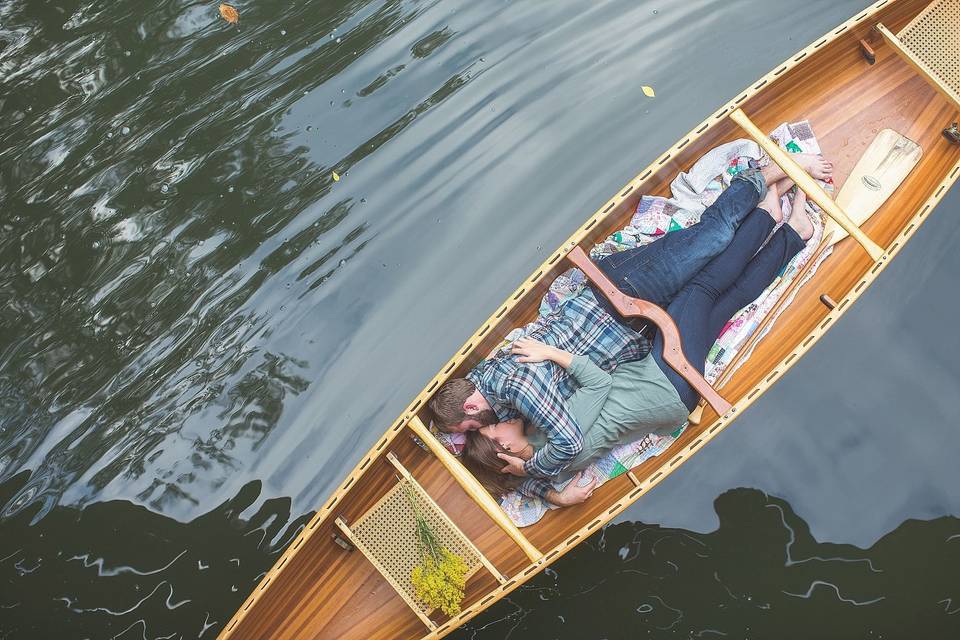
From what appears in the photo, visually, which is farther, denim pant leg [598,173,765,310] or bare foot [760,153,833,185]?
bare foot [760,153,833,185]

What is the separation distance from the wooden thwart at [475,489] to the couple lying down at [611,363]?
121mm

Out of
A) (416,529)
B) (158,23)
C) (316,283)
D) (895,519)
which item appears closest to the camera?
(416,529)

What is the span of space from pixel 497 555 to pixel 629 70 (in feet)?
13.1

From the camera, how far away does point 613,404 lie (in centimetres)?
458

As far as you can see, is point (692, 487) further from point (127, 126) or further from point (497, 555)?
point (127, 126)

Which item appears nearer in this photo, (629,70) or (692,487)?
(692,487)

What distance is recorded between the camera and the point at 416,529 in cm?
448

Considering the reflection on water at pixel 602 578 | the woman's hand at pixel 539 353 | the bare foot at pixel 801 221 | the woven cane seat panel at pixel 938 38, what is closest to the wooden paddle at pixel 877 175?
the bare foot at pixel 801 221

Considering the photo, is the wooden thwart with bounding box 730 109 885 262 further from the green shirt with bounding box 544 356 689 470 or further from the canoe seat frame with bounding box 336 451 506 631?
the canoe seat frame with bounding box 336 451 506 631

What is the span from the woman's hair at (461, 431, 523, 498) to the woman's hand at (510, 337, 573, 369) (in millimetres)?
527

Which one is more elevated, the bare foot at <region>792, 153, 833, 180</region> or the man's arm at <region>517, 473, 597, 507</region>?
the bare foot at <region>792, 153, 833, 180</region>

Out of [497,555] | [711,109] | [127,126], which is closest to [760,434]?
[497,555]

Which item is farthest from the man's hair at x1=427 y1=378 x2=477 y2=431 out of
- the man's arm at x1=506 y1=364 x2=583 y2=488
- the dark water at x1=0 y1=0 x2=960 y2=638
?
the dark water at x1=0 y1=0 x2=960 y2=638

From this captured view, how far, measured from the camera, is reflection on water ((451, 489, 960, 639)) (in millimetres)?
5172
